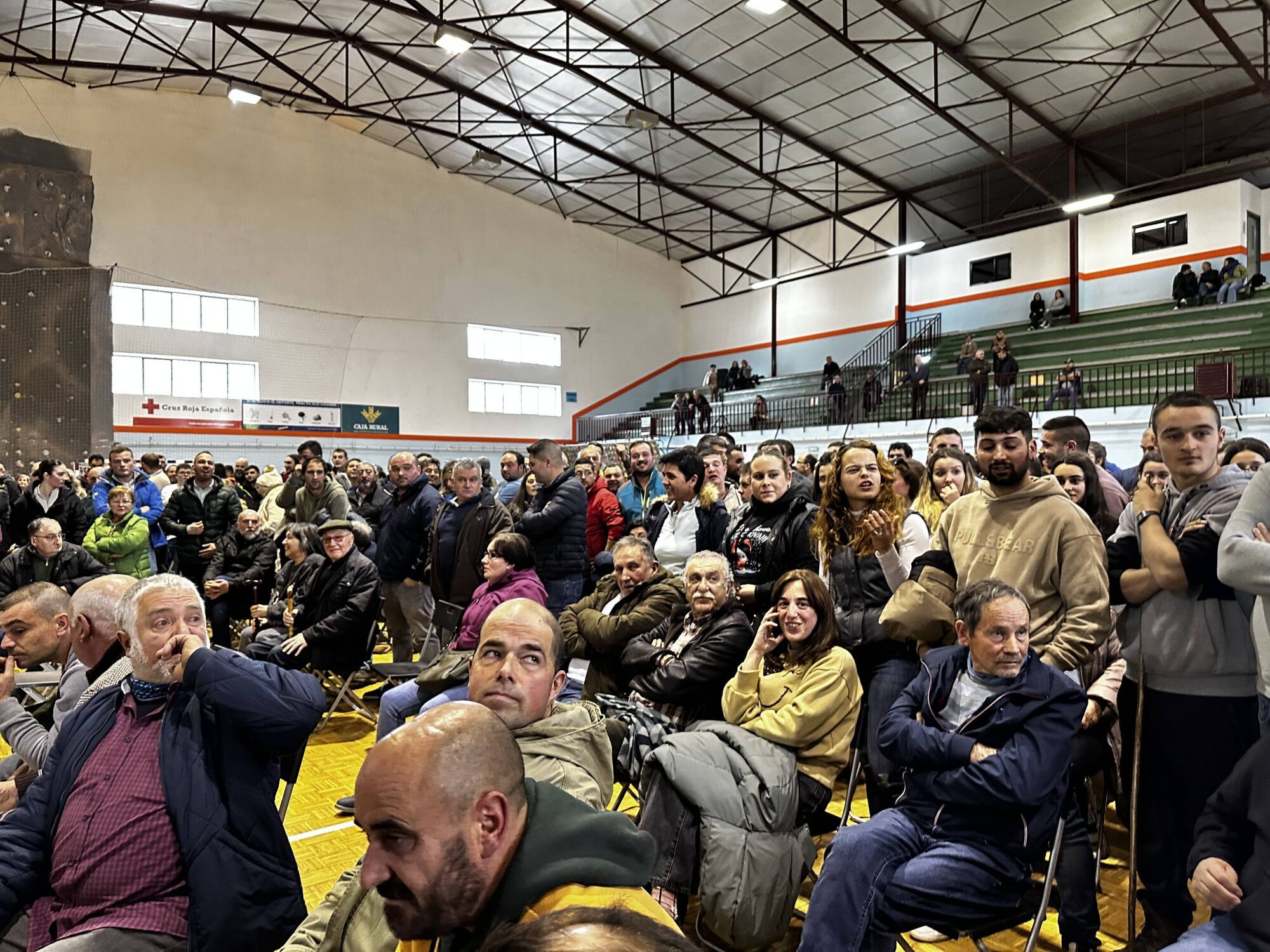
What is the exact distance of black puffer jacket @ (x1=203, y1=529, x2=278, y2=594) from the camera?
230 inches

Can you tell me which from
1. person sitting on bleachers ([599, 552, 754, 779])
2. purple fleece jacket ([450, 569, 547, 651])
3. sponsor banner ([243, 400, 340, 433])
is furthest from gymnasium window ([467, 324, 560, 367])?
person sitting on bleachers ([599, 552, 754, 779])

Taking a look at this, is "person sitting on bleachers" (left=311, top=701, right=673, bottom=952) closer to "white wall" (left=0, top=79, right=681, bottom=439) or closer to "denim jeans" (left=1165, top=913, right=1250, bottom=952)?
"denim jeans" (left=1165, top=913, right=1250, bottom=952)

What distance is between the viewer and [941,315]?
1733 cm

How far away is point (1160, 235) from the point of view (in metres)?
14.7

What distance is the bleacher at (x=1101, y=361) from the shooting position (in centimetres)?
1130

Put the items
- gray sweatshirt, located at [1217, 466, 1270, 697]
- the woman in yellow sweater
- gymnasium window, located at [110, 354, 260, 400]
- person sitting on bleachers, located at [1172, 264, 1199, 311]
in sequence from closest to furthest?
gray sweatshirt, located at [1217, 466, 1270, 697], the woman in yellow sweater, person sitting on bleachers, located at [1172, 264, 1199, 311], gymnasium window, located at [110, 354, 260, 400]

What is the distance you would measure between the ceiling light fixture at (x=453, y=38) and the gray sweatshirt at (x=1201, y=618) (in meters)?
11.0

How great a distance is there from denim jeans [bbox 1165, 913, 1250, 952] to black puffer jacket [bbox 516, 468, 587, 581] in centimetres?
324

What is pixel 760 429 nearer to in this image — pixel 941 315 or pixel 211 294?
pixel 941 315

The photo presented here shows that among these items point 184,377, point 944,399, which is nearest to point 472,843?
point 944,399

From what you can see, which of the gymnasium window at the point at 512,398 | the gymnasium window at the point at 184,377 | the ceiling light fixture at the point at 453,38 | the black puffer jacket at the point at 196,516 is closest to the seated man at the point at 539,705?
the black puffer jacket at the point at 196,516

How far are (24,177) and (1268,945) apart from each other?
1642cm

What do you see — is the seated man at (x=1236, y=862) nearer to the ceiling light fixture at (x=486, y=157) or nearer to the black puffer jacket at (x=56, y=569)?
the black puffer jacket at (x=56, y=569)

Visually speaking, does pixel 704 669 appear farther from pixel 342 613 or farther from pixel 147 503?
pixel 147 503
